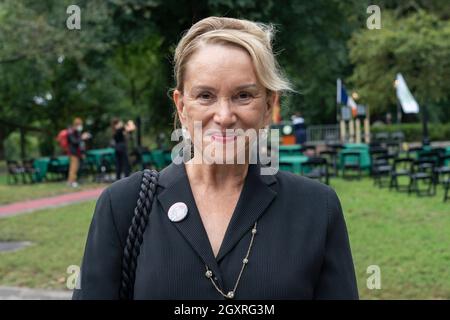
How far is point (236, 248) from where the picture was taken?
190cm

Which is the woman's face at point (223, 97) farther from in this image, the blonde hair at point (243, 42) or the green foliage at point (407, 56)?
the green foliage at point (407, 56)

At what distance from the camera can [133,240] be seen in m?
1.91

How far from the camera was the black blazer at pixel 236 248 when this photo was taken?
1.85 m

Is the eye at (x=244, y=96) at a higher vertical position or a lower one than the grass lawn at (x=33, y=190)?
higher

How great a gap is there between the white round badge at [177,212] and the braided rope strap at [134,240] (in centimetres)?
7

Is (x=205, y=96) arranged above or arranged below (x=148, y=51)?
below

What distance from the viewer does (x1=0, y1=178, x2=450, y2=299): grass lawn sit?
6965 millimetres

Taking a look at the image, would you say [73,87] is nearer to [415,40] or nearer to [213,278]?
[415,40]

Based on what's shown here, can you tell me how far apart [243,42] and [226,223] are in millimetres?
559

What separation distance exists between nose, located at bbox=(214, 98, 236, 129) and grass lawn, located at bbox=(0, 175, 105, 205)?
14.2 metres

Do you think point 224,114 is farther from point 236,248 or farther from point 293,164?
point 293,164

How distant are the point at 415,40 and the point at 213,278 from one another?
21.4 metres

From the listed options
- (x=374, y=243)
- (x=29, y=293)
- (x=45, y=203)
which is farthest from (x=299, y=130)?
(x=29, y=293)

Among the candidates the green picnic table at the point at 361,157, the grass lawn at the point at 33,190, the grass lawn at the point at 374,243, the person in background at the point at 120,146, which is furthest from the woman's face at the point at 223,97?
the green picnic table at the point at 361,157
